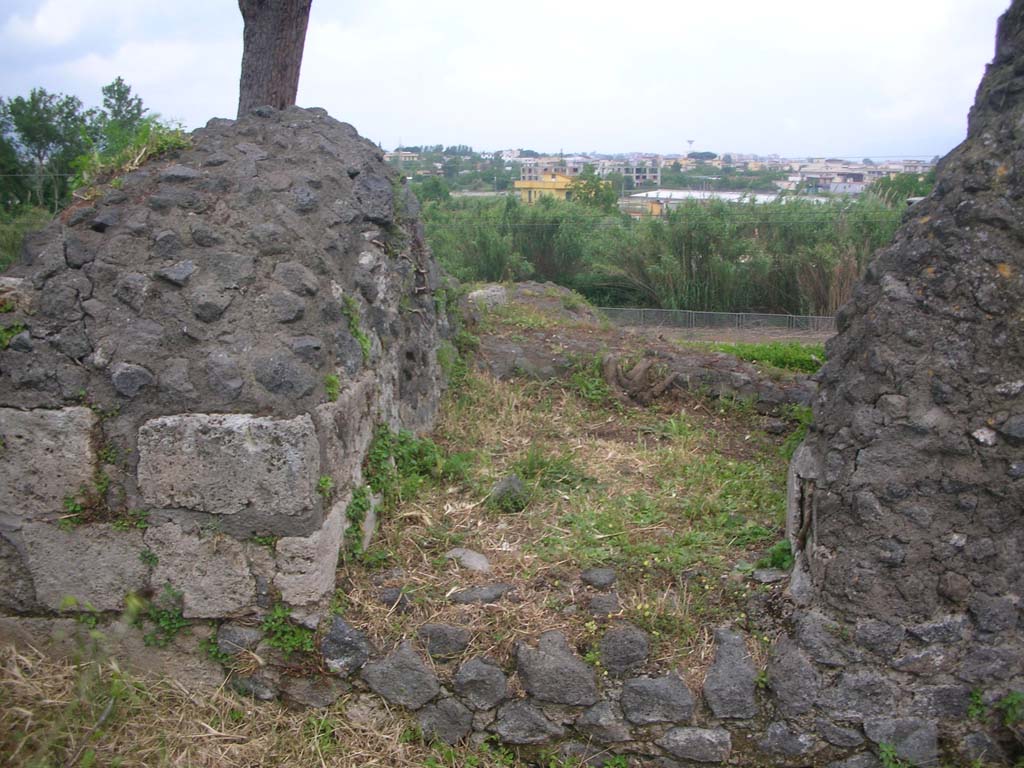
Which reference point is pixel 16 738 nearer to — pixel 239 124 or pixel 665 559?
pixel 665 559

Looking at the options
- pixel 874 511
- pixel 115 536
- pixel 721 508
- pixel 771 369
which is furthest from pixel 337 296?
pixel 771 369

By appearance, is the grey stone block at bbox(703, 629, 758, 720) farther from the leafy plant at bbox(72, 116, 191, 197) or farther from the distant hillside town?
the distant hillside town

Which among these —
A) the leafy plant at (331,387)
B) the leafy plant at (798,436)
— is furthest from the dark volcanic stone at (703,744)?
the leafy plant at (331,387)

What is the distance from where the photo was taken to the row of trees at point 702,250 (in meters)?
16.7

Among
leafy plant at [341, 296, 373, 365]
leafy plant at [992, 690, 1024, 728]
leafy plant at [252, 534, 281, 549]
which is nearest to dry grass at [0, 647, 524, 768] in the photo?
leafy plant at [252, 534, 281, 549]

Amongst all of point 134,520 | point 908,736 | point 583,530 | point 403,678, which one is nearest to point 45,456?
point 134,520

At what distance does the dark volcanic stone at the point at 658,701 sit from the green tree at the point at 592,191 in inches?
796

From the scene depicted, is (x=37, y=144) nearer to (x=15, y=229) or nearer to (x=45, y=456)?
(x=15, y=229)

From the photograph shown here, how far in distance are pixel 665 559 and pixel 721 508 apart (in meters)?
0.65

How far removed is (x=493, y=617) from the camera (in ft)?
12.4

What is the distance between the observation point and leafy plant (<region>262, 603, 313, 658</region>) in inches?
149

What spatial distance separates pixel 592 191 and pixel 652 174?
1111cm

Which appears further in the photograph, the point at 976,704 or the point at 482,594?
the point at 482,594

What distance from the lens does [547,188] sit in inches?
1063
